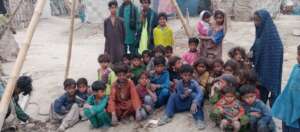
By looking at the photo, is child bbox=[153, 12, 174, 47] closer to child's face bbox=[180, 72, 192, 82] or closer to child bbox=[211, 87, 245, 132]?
child's face bbox=[180, 72, 192, 82]

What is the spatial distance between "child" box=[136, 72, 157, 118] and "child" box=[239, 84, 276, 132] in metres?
1.20

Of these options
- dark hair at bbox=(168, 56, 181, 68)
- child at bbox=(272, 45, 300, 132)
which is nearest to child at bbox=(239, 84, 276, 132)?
child at bbox=(272, 45, 300, 132)

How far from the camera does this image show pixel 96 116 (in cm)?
518

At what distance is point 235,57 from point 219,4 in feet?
27.3

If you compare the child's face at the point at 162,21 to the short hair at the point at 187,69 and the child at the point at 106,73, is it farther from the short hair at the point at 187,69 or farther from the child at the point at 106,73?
the short hair at the point at 187,69

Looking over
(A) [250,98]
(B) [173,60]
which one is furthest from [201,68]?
(A) [250,98]

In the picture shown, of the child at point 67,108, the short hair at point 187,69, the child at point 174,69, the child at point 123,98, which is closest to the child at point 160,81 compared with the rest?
the child at point 174,69

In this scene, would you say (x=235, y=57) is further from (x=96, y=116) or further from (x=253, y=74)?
(x=96, y=116)

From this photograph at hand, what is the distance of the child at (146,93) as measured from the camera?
5.18 m

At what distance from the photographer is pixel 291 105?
3787 millimetres

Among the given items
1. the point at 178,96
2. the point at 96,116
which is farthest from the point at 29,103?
the point at 178,96

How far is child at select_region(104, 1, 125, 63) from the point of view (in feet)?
20.3

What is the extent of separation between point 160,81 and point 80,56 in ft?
18.6

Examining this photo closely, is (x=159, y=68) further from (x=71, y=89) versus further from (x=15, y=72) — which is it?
(x=15, y=72)
